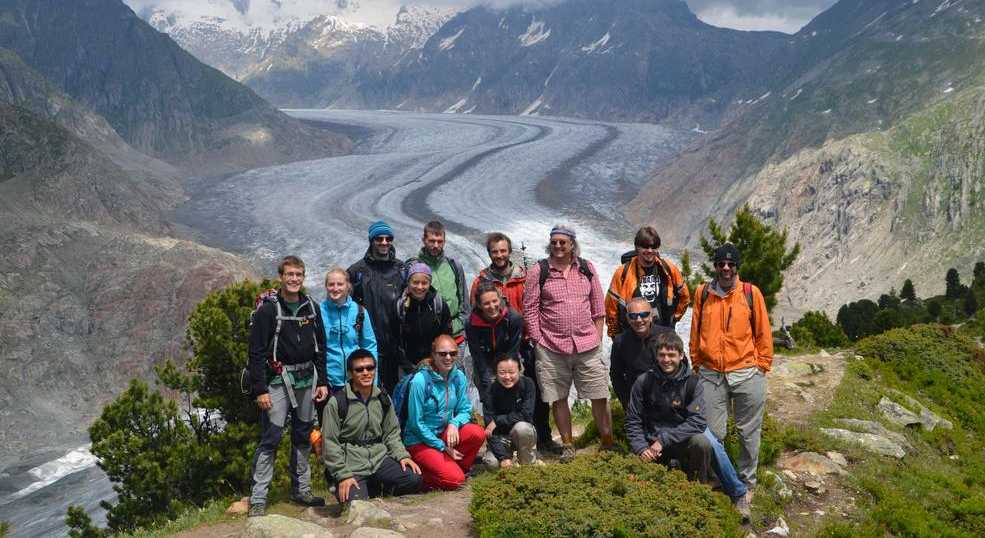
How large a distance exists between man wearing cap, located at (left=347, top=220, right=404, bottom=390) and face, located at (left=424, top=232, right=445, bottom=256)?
0.38m

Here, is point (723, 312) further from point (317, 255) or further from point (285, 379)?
point (317, 255)

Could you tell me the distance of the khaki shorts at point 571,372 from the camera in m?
8.45

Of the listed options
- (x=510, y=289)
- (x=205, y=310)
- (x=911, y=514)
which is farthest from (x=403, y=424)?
(x=205, y=310)

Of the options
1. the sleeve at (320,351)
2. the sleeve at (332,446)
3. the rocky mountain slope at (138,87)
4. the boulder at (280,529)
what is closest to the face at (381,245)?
the sleeve at (320,351)

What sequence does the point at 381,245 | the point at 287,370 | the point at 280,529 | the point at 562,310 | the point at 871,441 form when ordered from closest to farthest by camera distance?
the point at 280,529 → the point at 287,370 → the point at 562,310 → the point at 381,245 → the point at 871,441

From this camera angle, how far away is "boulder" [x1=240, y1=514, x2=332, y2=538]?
22.1 ft

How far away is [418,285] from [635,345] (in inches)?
92.9

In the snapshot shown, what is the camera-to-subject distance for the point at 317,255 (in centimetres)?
5412

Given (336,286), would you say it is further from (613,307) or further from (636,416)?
(636,416)

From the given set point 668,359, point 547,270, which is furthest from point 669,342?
point 547,270

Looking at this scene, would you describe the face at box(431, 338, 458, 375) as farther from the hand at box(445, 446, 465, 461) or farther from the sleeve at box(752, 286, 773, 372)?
the sleeve at box(752, 286, 773, 372)

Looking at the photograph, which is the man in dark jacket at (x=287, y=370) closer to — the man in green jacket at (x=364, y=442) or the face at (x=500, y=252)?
the man in green jacket at (x=364, y=442)

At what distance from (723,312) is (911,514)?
9.92 ft

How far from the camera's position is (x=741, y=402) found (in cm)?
770
